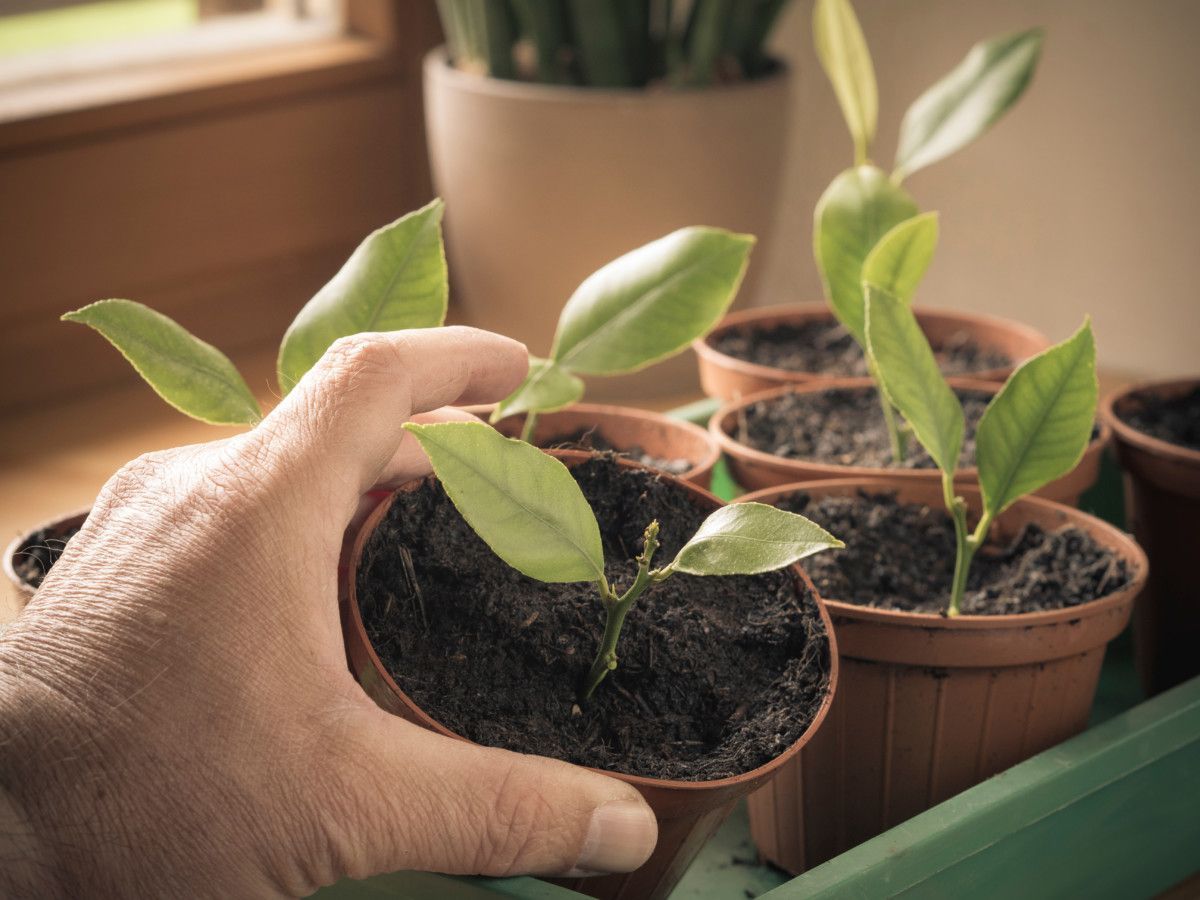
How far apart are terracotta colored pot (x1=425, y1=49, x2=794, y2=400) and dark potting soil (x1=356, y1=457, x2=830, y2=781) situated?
2.08 feet

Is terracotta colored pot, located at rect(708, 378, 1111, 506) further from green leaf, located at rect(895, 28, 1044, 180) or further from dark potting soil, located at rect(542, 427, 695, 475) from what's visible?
green leaf, located at rect(895, 28, 1044, 180)

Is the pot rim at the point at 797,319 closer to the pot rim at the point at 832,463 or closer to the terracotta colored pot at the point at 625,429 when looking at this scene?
the pot rim at the point at 832,463

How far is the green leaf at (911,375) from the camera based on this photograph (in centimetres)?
63

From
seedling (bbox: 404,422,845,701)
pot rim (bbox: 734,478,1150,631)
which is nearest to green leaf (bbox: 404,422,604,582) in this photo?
seedling (bbox: 404,422,845,701)

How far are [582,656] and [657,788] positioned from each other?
7 centimetres

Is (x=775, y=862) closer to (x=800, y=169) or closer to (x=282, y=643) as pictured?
(x=282, y=643)

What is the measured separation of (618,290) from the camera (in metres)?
0.65

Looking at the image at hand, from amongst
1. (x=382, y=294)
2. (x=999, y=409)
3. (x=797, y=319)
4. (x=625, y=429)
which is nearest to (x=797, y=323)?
(x=797, y=319)

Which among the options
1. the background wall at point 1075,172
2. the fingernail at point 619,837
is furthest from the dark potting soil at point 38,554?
the background wall at point 1075,172

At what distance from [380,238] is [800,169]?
104 centimetres

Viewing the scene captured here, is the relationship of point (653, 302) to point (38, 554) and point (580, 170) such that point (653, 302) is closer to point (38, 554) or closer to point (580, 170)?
point (38, 554)

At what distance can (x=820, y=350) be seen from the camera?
1107 mm

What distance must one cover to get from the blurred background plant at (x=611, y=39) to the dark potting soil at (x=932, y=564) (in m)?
0.56

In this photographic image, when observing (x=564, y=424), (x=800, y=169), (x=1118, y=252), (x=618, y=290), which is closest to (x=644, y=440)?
(x=564, y=424)
